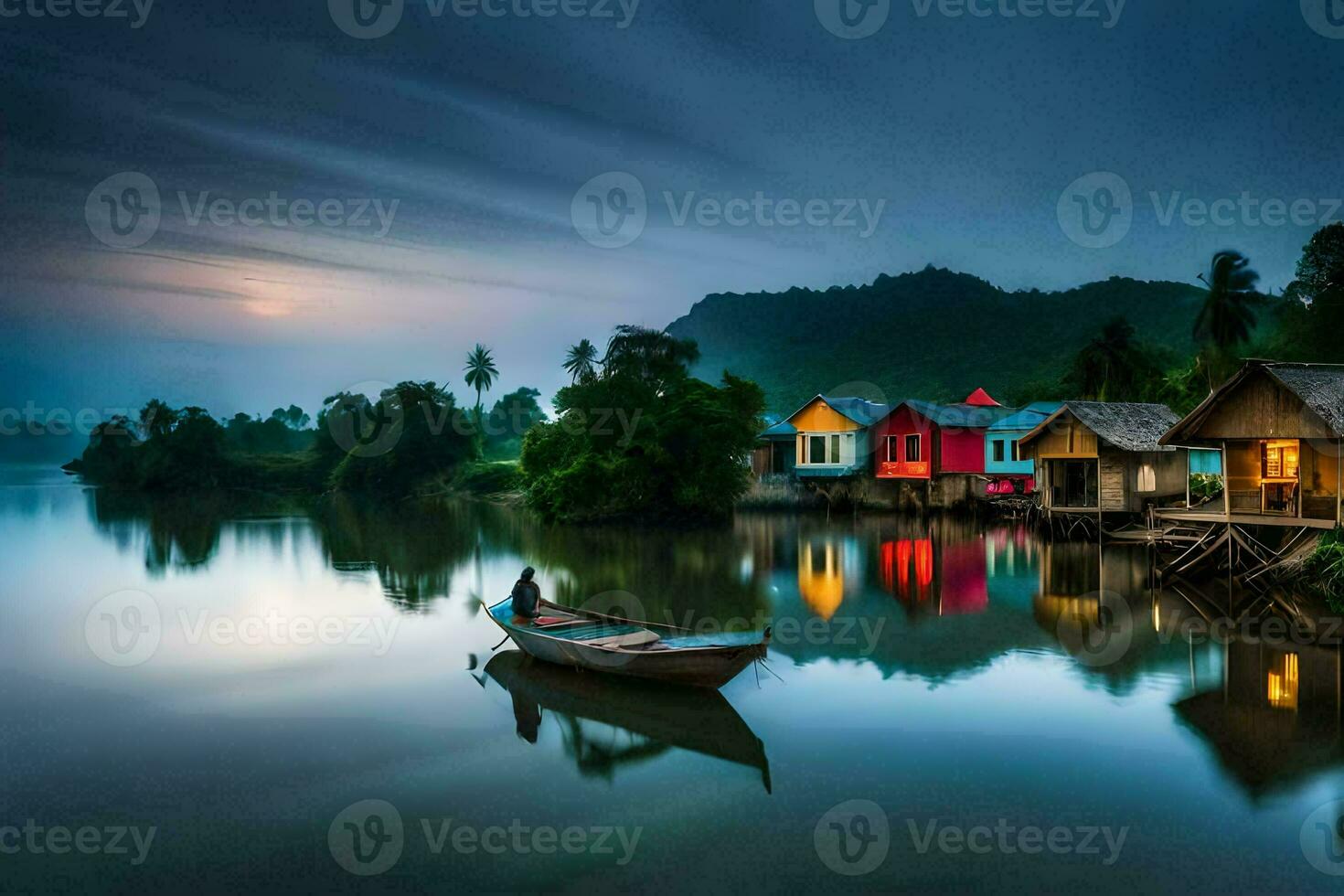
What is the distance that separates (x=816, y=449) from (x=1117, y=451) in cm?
1903

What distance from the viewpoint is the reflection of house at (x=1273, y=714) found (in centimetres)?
1074

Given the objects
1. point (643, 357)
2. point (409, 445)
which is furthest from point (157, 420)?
point (643, 357)

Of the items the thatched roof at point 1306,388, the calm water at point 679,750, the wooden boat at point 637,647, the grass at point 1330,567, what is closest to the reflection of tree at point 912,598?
the calm water at point 679,750

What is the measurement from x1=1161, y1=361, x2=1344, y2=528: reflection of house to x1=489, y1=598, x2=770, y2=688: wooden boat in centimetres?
1641

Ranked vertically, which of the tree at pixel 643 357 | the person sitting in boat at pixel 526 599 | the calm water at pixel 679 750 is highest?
the tree at pixel 643 357

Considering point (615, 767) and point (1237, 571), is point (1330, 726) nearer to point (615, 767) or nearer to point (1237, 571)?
point (615, 767)

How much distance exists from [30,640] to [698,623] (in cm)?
1481

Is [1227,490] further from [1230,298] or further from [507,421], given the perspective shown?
[507,421]

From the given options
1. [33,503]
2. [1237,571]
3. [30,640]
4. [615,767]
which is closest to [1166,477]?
[1237,571]

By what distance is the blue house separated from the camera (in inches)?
1747

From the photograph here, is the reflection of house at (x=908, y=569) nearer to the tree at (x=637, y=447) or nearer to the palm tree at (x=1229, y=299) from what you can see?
the tree at (x=637, y=447)

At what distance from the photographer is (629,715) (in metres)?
12.8

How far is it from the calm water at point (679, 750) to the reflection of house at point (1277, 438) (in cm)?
370

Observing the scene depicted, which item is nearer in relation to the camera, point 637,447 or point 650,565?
point 650,565
